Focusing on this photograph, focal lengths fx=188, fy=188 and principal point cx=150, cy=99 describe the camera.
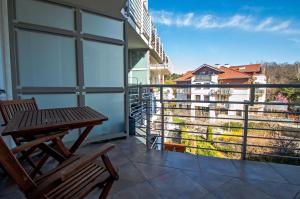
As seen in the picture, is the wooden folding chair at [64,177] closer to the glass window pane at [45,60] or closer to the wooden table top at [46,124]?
the wooden table top at [46,124]

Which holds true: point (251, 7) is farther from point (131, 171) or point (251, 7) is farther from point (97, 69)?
point (131, 171)

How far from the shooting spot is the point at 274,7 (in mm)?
15648

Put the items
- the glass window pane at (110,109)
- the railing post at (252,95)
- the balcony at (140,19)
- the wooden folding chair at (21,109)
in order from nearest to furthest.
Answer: the wooden folding chair at (21,109)
the railing post at (252,95)
the glass window pane at (110,109)
the balcony at (140,19)

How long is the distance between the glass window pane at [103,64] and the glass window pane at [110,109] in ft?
0.67

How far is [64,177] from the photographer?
0.86 meters

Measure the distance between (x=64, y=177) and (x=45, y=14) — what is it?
2491mm

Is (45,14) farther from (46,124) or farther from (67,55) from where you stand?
(46,124)

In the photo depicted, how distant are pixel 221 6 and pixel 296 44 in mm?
12400

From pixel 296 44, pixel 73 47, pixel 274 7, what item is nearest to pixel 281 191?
pixel 73 47

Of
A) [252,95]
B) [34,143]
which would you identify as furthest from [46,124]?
[252,95]

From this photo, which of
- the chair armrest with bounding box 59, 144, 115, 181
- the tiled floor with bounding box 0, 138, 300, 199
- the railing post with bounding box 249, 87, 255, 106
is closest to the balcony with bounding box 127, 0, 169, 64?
the railing post with bounding box 249, 87, 255, 106

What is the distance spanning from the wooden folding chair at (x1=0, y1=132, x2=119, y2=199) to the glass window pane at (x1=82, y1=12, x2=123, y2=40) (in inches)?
79.0

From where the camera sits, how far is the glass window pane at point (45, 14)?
2383 mm

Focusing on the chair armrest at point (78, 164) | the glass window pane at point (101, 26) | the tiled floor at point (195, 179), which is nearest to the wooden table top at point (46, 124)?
the chair armrest at point (78, 164)
